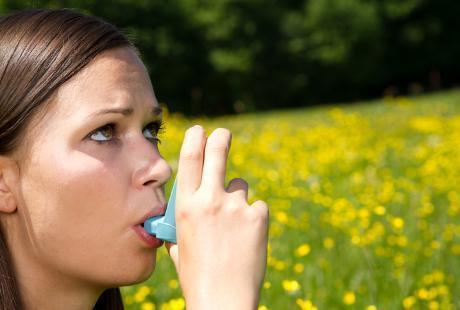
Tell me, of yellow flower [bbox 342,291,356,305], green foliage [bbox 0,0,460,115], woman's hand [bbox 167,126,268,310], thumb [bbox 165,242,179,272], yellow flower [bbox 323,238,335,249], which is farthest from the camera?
green foliage [bbox 0,0,460,115]

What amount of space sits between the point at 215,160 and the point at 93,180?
29 centimetres

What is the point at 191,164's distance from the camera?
1.27 meters

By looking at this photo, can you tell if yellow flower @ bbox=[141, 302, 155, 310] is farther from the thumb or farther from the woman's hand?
the woman's hand

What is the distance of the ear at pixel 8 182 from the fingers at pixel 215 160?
0.46 metres

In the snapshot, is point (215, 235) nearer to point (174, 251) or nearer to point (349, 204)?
point (174, 251)

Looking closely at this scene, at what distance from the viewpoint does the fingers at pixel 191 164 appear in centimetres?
126

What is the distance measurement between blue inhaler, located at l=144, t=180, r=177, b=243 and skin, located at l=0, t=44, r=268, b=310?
28mm

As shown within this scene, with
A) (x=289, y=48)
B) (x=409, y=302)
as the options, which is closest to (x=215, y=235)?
(x=409, y=302)

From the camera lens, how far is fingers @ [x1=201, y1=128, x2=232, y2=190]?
1251 mm

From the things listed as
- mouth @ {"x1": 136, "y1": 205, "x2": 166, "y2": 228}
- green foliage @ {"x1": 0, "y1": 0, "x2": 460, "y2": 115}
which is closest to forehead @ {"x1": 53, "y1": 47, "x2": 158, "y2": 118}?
mouth @ {"x1": 136, "y1": 205, "x2": 166, "y2": 228}

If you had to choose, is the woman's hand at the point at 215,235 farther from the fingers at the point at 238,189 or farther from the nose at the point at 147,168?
the nose at the point at 147,168

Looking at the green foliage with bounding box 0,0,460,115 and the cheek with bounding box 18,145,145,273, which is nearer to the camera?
the cheek with bounding box 18,145,145,273

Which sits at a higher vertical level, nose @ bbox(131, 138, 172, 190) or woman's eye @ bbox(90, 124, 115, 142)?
woman's eye @ bbox(90, 124, 115, 142)

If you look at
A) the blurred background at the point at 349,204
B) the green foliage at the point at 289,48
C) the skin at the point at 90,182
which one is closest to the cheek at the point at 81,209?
the skin at the point at 90,182
